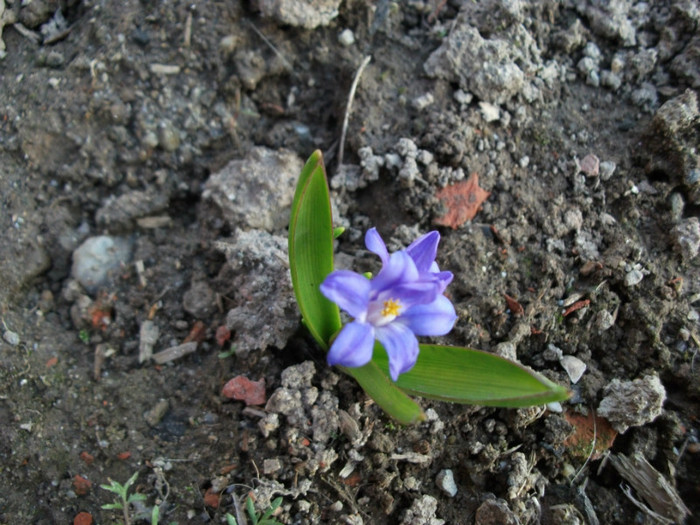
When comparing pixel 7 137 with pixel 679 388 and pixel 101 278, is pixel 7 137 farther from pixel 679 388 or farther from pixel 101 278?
pixel 679 388

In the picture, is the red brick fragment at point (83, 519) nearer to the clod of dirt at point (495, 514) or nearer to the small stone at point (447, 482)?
the small stone at point (447, 482)

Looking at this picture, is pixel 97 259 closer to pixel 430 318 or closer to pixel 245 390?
pixel 245 390

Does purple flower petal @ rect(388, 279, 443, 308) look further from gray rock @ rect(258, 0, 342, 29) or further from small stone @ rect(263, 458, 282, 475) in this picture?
gray rock @ rect(258, 0, 342, 29)

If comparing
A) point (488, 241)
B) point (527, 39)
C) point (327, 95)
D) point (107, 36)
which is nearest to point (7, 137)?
point (107, 36)

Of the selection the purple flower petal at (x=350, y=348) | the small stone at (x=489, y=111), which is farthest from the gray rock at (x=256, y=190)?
the purple flower petal at (x=350, y=348)

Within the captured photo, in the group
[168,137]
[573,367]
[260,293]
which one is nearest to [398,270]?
[260,293]

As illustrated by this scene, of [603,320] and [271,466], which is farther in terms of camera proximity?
[603,320]

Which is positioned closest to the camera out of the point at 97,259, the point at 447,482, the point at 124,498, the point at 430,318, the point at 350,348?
the point at 350,348

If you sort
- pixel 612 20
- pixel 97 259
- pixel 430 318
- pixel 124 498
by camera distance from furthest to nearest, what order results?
pixel 612 20, pixel 97 259, pixel 124 498, pixel 430 318
